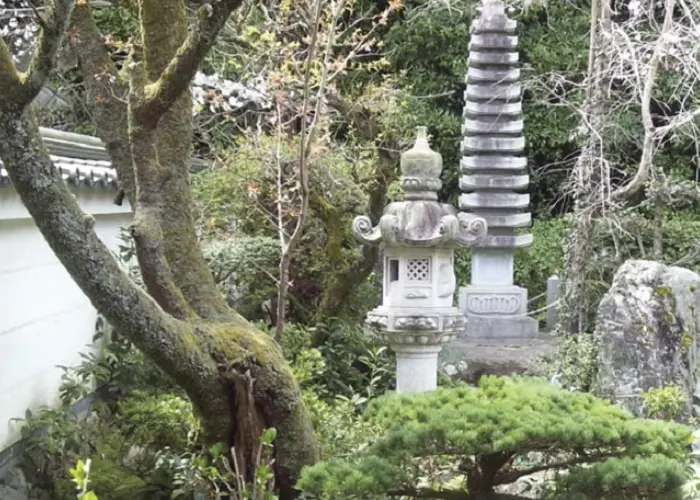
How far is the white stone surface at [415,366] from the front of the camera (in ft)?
20.7

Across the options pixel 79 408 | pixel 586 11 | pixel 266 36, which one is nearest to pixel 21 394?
pixel 79 408

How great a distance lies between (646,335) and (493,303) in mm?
5568

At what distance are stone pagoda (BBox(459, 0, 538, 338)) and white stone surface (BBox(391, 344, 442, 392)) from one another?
5.94 meters

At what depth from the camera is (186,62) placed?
399cm

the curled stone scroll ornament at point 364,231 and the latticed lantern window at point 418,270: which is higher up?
the curled stone scroll ornament at point 364,231

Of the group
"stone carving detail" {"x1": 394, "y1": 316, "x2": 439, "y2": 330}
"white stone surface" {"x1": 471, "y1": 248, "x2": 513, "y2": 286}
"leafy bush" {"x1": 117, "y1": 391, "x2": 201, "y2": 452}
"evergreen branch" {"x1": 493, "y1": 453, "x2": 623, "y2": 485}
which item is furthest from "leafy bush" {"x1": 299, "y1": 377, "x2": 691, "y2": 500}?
"white stone surface" {"x1": 471, "y1": 248, "x2": 513, "y2": 286}

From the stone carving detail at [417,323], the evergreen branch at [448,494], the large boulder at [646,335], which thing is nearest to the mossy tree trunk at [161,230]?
the evergreen branch at [448,494]

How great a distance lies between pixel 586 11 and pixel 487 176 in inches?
171

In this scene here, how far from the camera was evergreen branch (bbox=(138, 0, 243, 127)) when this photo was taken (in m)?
3.78

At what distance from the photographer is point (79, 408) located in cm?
614

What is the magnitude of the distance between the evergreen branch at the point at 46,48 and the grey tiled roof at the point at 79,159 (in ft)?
7.98

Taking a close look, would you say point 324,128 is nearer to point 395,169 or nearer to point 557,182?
point 395,169

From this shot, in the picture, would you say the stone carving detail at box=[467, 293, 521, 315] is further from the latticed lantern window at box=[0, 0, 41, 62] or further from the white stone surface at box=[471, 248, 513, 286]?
the latticed lantern window at box=[0, 0, 41, 62]

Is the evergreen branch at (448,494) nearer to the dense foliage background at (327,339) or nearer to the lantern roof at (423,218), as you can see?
the dense foliage background at (327,339)
